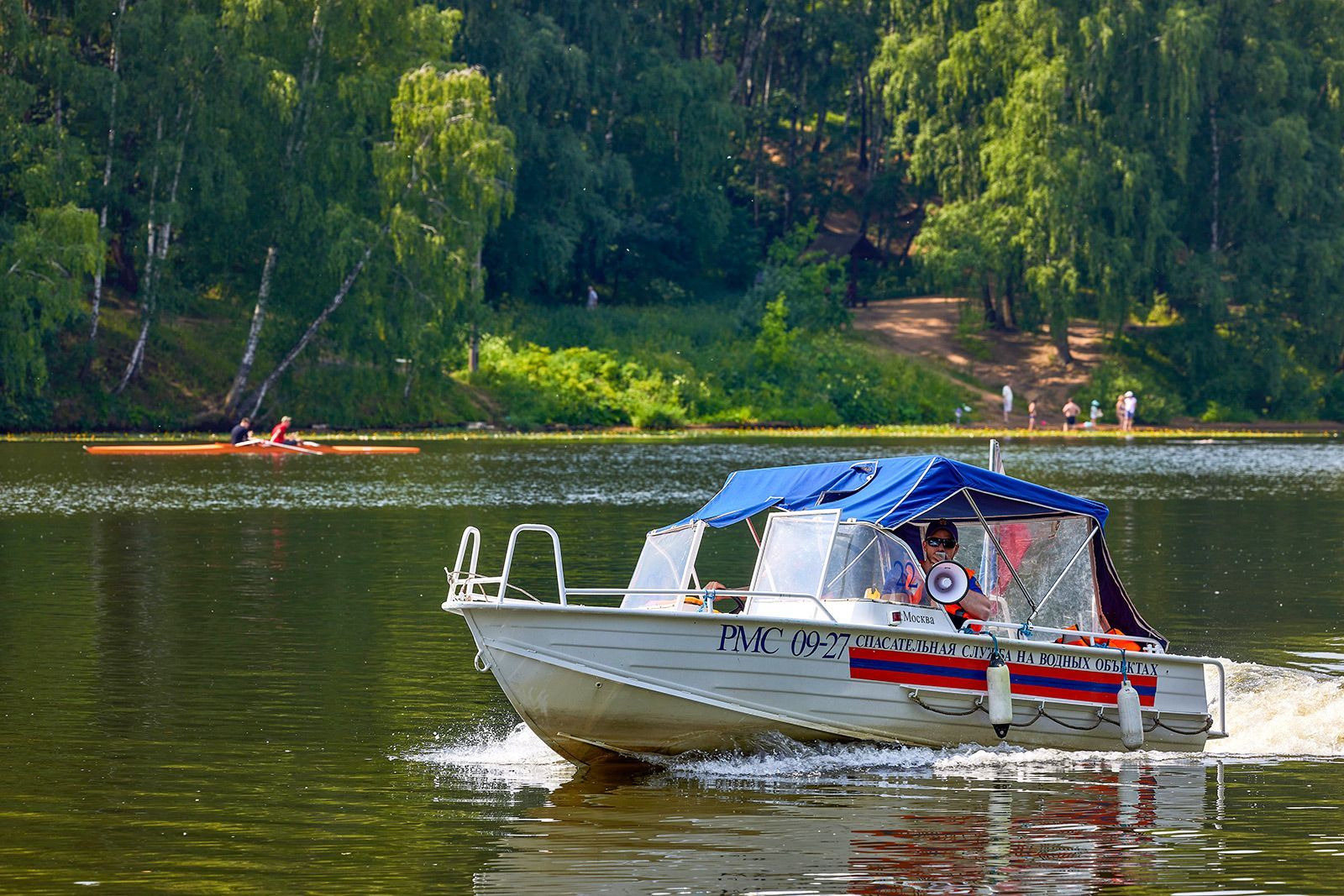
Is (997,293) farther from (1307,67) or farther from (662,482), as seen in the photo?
(662,482)

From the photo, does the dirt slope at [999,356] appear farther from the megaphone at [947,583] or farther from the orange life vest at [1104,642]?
the megaphone at [947,583]

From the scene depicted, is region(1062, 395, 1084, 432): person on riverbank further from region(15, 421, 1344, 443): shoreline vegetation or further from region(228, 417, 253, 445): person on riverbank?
region(228, 417, 253, 445): person on riverbank

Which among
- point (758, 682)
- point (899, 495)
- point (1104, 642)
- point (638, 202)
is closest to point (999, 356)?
point (638, 202)

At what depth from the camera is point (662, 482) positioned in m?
51.1

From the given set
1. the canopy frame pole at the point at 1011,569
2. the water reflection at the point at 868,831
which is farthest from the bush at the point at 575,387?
the water reflection at the point at 868,831

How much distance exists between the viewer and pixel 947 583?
17.7 meters

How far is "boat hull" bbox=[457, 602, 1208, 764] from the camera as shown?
1639 centimetres

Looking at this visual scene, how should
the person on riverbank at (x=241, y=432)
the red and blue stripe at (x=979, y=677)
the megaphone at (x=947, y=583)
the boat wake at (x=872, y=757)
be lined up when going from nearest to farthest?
the boat wake at (x=872, y=757) → the red and blue stripe at (x=979, y=677) → the megaphone at (x=947, y=583) → the person on riverbank at (x=241, y=432)

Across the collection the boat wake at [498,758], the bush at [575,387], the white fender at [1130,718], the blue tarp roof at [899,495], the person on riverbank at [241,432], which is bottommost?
the bush at [575,387]

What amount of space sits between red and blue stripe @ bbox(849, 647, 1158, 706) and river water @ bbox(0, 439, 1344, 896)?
0.64 metres

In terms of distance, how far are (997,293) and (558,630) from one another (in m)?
80.8

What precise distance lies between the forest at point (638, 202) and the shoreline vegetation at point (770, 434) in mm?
1735

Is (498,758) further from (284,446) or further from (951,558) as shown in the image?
(284,446)

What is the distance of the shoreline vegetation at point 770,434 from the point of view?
68.6m
